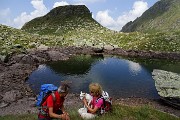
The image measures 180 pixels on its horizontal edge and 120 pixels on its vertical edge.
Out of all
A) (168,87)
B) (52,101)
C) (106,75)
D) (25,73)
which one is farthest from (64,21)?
(52,101)

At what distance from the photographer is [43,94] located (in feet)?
49.5

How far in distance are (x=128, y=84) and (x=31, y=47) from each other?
56750 millimetres

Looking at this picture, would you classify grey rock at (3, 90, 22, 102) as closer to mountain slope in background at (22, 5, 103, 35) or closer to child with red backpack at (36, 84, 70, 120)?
child with red backpack at (36, 84, 70, 120)

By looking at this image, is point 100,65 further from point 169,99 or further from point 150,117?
point 150,117

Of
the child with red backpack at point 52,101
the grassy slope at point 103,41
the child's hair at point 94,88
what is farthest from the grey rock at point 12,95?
the grassy slope at point 103,41

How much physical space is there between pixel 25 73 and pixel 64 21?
396 ft

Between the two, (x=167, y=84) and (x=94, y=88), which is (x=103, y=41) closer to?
(x=167, y=84)

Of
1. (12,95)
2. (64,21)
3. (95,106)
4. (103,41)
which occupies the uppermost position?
(64,21)

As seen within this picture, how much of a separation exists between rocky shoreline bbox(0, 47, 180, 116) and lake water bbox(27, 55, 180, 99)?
2.71 meters

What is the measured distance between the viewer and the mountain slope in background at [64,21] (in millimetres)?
167500

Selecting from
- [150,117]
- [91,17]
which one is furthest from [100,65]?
[91,17]

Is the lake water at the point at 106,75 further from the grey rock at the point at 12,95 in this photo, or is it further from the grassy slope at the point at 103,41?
the grassy slope at the point at 103,41

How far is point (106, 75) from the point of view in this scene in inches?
2532

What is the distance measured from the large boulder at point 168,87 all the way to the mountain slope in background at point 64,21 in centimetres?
11080
